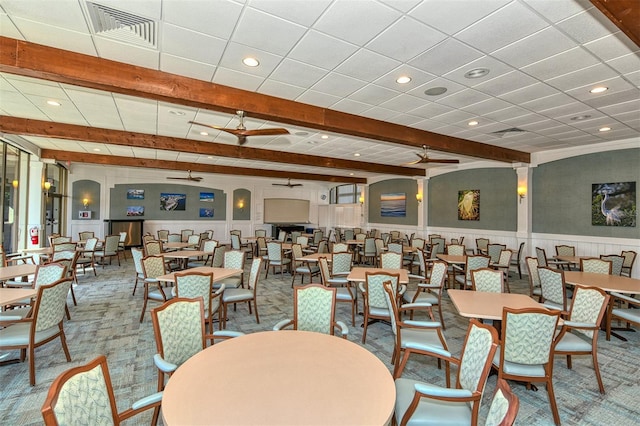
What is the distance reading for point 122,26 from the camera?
2.85 m

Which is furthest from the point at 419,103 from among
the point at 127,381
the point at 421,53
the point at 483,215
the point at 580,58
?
the point at 483,215

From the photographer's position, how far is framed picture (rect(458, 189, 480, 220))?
9.90m

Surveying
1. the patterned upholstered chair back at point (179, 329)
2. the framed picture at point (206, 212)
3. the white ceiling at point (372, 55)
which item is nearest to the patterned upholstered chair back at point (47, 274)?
the white ceiling at point (372, 55)

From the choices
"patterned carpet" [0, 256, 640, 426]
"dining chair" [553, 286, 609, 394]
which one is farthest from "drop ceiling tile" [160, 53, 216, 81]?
"dining chair" [553, 286, 609, 394]

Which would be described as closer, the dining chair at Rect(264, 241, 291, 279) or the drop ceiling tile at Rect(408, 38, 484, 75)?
the drop ceiling tile at Rect(408, 38, 484, 75)

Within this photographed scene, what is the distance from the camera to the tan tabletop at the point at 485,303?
2809 millimetres

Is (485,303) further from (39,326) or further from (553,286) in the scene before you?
(39,326)

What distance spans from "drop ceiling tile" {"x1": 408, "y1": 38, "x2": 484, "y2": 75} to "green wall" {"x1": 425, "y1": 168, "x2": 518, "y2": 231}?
6887 mm

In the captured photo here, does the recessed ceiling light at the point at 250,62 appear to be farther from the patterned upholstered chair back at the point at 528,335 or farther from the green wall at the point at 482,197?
the green wall at the point at 482,197

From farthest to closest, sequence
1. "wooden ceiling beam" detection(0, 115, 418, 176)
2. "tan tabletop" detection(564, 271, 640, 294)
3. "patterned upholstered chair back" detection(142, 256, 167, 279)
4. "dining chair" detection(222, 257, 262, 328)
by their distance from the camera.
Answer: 1. "wooden ceiling beam" detection(0, 115, 418, 176)
2. "patterned upholstered chair back" detection(142, 256, 167, 279)
3. "dining chair" detection(222, 257, 262, 328)
4. "tan tabletop" detection(564, 271, 640, 294)

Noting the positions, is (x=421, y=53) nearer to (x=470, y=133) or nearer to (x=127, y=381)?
(x=470, y=133)

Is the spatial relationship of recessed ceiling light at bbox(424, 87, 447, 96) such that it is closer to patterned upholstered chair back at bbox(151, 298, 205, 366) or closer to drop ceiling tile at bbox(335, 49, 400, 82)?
drop ceiling tile at bbox(335, 49, 400, 82)

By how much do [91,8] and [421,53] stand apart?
3.04 meters

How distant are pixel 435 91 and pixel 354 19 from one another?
199 centimetres
